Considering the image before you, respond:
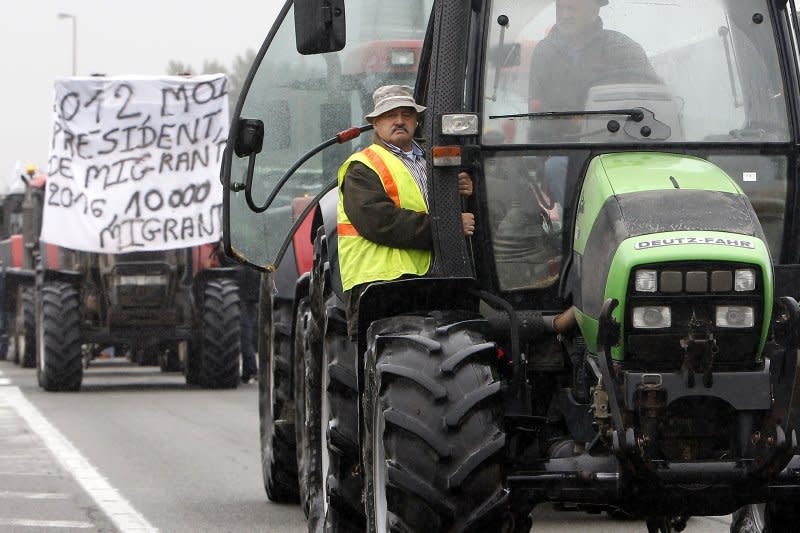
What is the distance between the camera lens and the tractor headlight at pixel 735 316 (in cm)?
676

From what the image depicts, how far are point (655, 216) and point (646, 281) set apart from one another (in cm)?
27

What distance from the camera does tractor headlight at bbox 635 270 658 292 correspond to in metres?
6.76

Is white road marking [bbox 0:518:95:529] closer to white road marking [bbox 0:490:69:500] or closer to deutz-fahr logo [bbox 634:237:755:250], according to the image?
white road marking [bbox 0:490:69:500]

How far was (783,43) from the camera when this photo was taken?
7.75 metres

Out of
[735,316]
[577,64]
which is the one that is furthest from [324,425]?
[735,316]

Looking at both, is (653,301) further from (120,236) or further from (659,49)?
(120,236)

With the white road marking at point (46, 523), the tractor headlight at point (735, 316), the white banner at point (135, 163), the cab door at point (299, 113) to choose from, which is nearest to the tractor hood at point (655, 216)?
the tractor headlight at point (735, 316)

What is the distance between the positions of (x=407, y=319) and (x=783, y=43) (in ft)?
6.09

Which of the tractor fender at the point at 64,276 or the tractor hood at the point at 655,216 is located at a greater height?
the tractor hood at the point at 655,216

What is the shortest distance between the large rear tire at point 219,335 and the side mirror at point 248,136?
44.9ft

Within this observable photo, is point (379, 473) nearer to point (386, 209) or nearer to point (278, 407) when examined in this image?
point (386, 209)

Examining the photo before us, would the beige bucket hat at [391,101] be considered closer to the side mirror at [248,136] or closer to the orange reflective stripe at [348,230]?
the orange reflective stripe at [348,230]

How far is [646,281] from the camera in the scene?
22.2 ft

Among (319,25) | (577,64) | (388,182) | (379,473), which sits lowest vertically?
(379,473)
